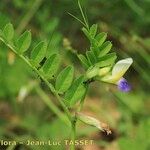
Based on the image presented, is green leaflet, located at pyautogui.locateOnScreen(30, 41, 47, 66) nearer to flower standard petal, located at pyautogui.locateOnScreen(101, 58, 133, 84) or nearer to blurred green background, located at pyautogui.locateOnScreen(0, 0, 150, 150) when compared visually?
flower standard petal, located at pyautogui.locateOnScreen(101, 58, 133, 84)

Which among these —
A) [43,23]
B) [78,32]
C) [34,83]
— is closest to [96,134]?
[34,83]

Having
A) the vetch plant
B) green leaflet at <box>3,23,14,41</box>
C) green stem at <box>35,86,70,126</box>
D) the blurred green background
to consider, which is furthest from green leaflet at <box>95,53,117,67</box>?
green stem at <box>35,86,70,126</box>

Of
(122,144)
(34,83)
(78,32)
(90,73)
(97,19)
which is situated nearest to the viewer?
(90,73)

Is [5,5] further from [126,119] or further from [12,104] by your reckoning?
[126,119]

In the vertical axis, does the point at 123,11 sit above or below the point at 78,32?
above

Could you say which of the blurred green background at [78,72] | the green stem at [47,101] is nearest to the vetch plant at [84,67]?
the blurred green background at [78,72]

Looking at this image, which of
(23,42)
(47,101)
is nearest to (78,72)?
(47,101)

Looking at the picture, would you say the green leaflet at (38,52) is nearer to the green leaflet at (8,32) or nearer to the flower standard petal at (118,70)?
the green leaflet at (8,32)
